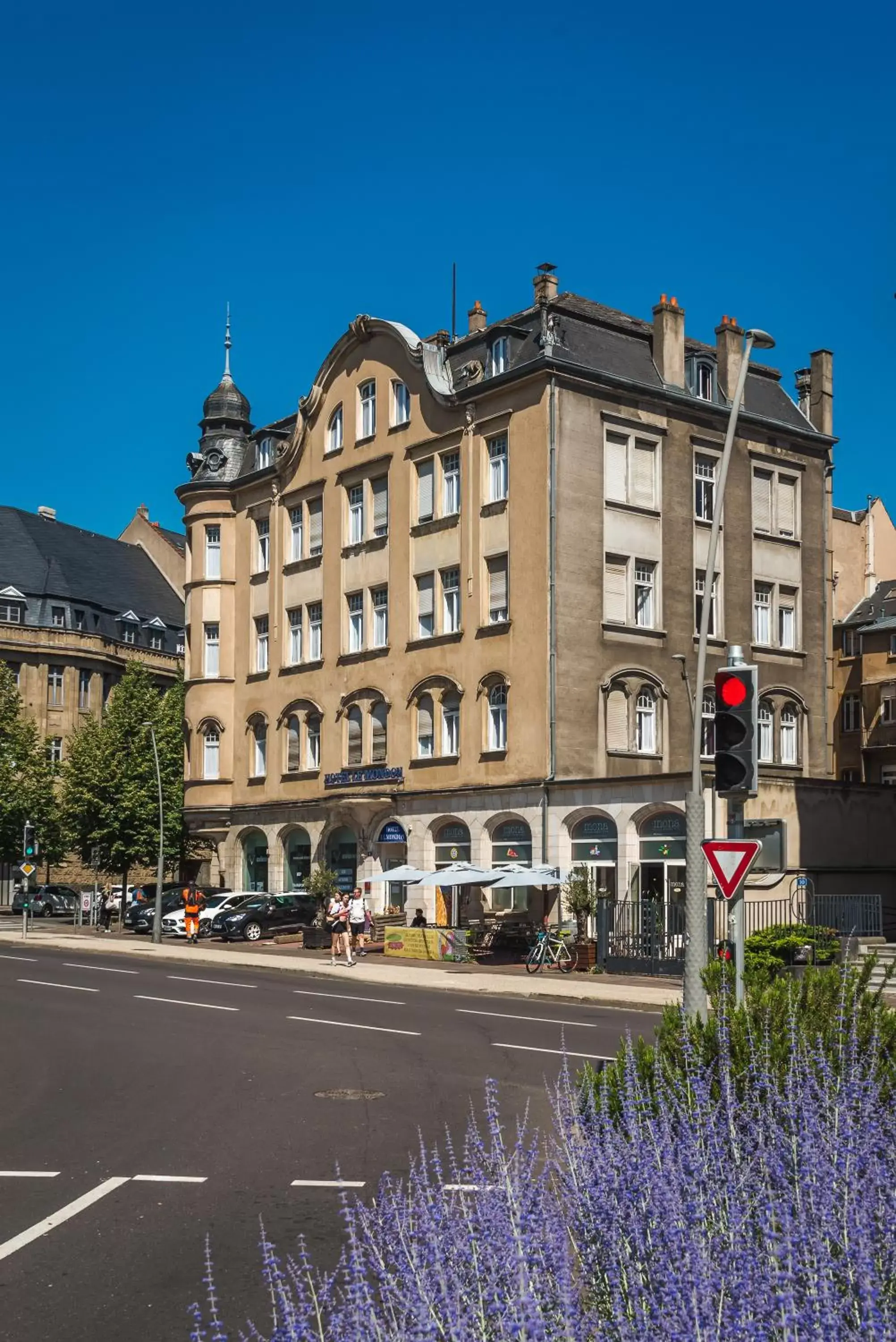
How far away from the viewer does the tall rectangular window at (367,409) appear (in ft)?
164

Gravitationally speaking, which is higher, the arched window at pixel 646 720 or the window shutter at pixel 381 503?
the window shutter at pixel 381 503

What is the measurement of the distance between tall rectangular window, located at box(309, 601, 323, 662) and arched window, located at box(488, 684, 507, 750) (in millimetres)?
9684

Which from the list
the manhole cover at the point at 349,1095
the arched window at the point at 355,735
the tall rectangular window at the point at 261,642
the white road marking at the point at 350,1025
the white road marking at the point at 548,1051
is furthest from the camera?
the tall rectangular window at the point at 261,642

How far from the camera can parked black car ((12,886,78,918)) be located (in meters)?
70.9

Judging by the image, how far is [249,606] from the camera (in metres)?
55.9

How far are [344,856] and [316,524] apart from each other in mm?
11360

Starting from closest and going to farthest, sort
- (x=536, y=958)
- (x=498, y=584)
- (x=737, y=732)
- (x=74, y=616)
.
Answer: (x=737, y=732)
(x=536, y=958)
(x=498, y=584)
(x=74, y=616)

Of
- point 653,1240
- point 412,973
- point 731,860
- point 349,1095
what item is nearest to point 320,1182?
point 349,1095

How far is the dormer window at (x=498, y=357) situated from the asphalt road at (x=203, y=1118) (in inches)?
927

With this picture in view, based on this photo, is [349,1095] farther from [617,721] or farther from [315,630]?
[315,630]

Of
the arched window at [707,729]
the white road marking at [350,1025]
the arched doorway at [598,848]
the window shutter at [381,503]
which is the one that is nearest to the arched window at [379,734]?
the window shutter at [381,503]

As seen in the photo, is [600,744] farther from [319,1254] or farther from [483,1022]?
[319,1254]

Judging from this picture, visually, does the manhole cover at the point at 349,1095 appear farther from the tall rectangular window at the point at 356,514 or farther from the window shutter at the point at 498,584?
the tall rectangular window at the point at 356,514

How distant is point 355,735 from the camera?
50125mm
